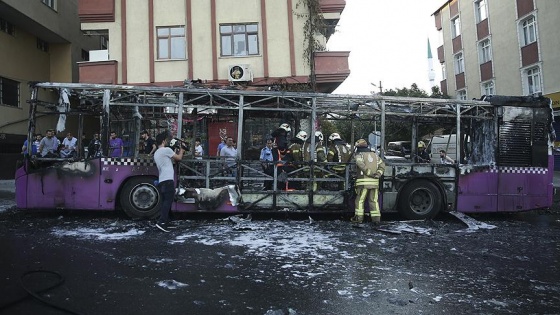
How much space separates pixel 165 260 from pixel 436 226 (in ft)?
17.4

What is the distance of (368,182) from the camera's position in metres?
7.93

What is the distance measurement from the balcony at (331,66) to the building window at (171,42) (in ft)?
19.2

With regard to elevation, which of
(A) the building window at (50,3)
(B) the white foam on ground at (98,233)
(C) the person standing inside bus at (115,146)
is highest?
(A) the building window at (50,3)

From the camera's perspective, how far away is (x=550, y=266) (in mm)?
5312

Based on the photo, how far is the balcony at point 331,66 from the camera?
16250mm

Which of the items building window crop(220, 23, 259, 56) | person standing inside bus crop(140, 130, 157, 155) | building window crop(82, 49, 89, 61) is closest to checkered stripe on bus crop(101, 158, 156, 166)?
person standing inside bus crop(140, 130, 157, 155)

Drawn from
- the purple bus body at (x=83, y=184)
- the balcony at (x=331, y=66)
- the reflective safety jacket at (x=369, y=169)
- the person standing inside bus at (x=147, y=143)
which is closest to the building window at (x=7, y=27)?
the person standing inside bus at (x=147, y=143)

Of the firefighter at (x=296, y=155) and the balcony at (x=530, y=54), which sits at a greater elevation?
the balcony at (x=530, y=54)

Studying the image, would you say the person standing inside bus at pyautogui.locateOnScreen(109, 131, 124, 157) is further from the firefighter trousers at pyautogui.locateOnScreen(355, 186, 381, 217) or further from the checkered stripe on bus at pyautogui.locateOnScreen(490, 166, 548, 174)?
the checkered stripe on bus at pyautogui.locateOnScreen(490, 166, 548, 174)

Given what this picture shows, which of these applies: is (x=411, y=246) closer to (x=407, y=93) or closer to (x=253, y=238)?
(x=253, y=238)

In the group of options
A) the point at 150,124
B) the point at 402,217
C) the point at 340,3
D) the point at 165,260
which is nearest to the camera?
the point at 165,260

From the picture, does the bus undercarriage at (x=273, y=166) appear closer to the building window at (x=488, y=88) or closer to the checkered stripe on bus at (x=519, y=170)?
the checkered stripe on bus at (x=519, y=170)

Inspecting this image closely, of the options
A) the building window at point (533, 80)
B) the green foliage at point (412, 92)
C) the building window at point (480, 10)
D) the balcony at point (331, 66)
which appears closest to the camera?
the balcony at point (331, 66)

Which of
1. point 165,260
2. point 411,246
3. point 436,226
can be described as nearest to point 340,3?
point 436,226
